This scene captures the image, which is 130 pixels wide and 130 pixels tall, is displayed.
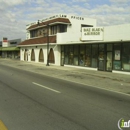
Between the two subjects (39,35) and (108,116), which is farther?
(39,35)

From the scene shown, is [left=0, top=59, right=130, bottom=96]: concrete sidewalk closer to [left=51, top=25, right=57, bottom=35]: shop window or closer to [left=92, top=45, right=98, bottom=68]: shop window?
[left=92, top=45, right=98, bottom=68]: shop window

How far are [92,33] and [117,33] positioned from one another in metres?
3.64

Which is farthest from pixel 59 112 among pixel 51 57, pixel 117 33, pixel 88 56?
pixel 51 57

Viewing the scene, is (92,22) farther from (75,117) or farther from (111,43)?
(75,117)

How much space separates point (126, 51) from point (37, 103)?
47.8ft

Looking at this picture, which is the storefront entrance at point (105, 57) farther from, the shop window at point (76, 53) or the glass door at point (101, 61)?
the shop window at point (76, 53)

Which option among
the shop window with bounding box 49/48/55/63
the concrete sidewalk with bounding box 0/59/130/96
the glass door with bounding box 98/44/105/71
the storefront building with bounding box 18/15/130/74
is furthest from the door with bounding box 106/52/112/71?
the shop window with bounding box 49/48/55/63

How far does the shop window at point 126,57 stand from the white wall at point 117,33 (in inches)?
40.1

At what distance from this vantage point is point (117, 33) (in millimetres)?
20688

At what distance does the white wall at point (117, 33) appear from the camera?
19812 mm

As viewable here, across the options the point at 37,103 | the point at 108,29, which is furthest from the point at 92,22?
the point at 37,103

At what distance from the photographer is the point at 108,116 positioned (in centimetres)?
665

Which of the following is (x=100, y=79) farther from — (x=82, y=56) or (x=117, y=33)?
(x=82, y=56)

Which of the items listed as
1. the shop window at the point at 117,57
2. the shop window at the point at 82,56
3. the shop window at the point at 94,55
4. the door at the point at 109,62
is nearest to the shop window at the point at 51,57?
the shop window at the point at 82,56
